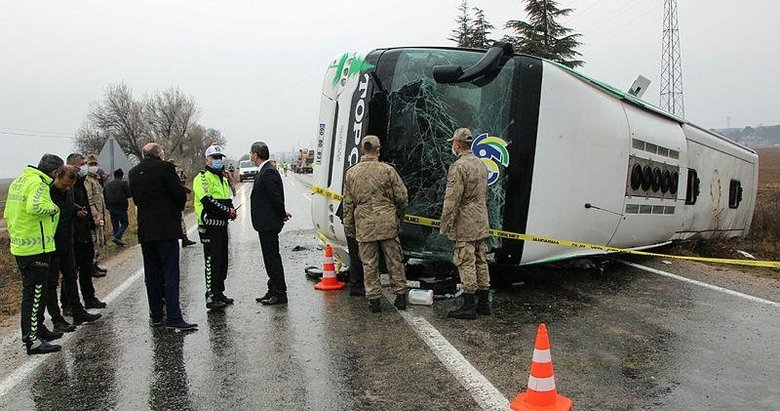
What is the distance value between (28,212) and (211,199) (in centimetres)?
165

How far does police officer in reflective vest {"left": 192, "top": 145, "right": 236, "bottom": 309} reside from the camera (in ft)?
18.7

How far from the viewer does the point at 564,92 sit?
540cm

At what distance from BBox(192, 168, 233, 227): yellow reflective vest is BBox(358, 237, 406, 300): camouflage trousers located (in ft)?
5.26

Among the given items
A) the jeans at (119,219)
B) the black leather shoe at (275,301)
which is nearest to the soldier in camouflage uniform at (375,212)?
the black leather shoe at (275,301)

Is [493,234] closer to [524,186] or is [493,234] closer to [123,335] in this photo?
[524,186]

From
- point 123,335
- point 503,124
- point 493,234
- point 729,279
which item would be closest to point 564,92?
point 503,124

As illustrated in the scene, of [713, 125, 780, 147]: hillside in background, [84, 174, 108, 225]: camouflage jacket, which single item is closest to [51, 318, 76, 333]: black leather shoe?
[84, 174, 108, 225]: camouflage jacket

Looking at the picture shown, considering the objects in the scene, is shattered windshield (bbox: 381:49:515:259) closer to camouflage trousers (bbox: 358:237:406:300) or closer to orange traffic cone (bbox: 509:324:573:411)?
camouflage trousers (bbox: 358:237:406:300)

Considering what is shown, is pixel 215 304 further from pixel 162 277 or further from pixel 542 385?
pixel 542 385

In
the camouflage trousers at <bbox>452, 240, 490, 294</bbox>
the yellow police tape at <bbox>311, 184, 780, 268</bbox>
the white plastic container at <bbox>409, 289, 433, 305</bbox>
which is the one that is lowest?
the white plastic container at <bbox>409, 289, 433, 305</bbox>

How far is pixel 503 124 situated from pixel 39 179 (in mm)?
4303

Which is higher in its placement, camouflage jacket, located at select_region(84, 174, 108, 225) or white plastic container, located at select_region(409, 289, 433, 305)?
camouflage jacket, located at select_region(84, 174, 108, 225)

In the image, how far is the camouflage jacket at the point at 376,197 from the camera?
17.5 feet

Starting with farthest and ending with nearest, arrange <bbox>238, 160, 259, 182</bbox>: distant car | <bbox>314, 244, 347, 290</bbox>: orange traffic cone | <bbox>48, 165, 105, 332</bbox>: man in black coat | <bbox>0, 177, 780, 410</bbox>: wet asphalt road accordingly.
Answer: <bbox>238, 160, 259, 182</bbox>: distant car, <bbox>314, 244, 347, 290</bbox>: orange traffic cone, <bbox>48, 165, 105, 332</bbox>: man in black coat, <bbox>0, 177, 780, 410</bbox>: wet asphalt road
